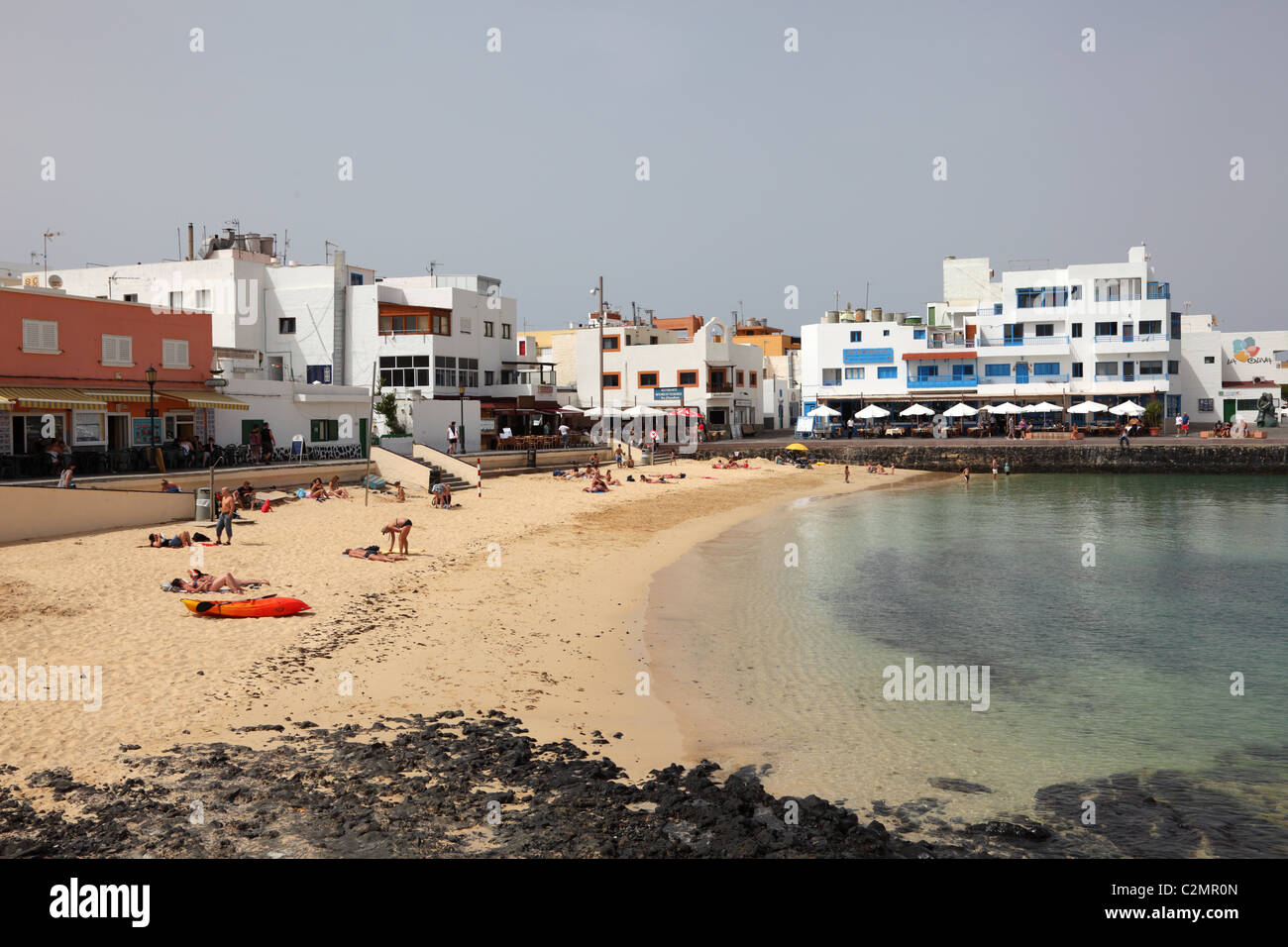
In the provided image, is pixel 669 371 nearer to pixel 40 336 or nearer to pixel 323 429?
pixel 323 429

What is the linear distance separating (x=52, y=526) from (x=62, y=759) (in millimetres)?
15366

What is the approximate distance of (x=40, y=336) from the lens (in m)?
28.8

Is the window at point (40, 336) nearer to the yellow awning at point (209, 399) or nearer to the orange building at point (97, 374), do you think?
the orange building at point (97, 374)

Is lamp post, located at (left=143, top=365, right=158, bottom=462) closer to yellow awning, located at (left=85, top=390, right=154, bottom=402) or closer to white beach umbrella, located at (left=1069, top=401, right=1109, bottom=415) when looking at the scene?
yellow awning, located at (left=85, top=390, right=154, bottom=402)

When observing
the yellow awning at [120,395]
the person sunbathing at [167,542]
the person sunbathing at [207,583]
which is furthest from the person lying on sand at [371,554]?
the yellow awning at [120,395]

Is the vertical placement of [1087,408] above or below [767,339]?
below

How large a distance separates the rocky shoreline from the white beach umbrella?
204ft

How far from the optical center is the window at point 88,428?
1164 inches

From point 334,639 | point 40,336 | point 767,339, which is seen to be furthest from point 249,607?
point 767,339

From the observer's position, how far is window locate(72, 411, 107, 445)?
97.0ft

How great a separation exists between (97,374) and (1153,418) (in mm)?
66709

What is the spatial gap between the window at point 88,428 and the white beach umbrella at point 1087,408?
6257 centimetres

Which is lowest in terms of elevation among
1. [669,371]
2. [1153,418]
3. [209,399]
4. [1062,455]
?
[1062,455]
